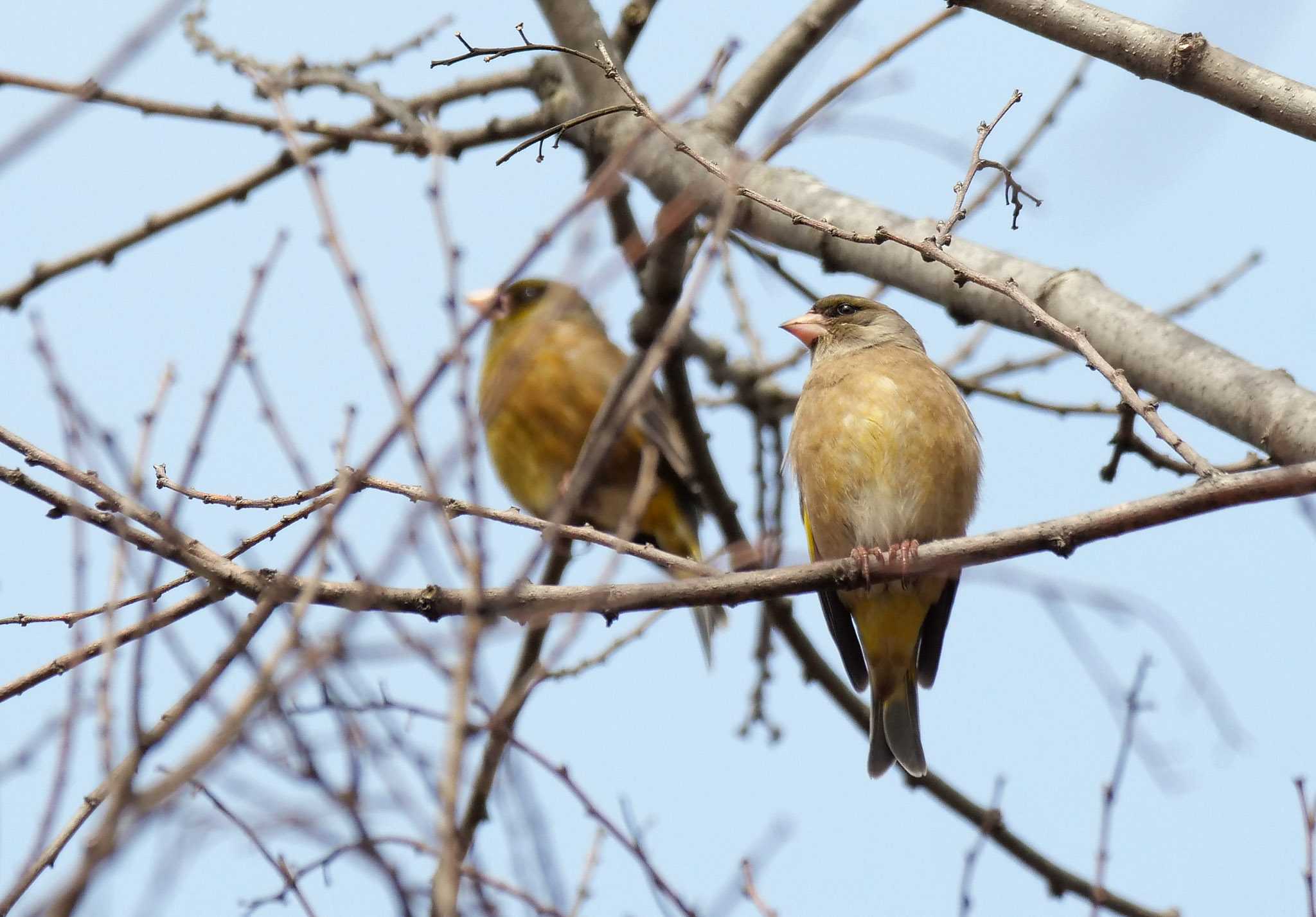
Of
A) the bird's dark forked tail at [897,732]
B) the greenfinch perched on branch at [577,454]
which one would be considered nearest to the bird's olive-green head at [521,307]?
the greenfinch perched on branch at [577,454]

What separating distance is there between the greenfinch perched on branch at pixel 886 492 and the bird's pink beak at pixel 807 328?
0.62 feet

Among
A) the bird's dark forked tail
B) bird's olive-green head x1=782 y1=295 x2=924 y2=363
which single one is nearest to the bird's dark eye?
bird's olive-green head x1=782 y1=295 x2=924 y2=363

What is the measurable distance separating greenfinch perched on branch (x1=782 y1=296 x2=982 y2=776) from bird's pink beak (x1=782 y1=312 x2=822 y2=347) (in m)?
0.19

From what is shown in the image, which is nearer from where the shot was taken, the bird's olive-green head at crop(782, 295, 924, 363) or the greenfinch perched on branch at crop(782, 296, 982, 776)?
the greenfinch perched on branch at crop(782, 296, 982, 776)

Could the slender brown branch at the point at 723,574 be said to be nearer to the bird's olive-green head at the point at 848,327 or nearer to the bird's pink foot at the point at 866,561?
the bird's pink foot at the point at 866,561

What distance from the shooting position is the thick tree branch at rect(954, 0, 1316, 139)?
3043 mm

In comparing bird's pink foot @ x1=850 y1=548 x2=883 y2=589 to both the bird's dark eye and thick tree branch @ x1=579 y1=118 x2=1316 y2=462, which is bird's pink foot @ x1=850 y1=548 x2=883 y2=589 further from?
the bird's dark eye

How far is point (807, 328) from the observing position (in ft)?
19.1

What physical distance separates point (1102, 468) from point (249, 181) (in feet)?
11.2

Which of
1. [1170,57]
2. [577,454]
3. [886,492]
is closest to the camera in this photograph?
[1170,57]

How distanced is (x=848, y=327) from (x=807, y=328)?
19 centimetres

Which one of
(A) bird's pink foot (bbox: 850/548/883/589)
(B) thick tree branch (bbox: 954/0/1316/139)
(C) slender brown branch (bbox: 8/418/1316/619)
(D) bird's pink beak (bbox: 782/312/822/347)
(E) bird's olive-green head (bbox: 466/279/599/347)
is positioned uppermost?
(E) bird's olive-green head (bbox: 466/279/599/347)

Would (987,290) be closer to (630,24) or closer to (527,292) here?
(630,24)

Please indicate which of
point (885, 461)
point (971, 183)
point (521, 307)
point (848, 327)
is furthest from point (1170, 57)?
point (521, 307)
